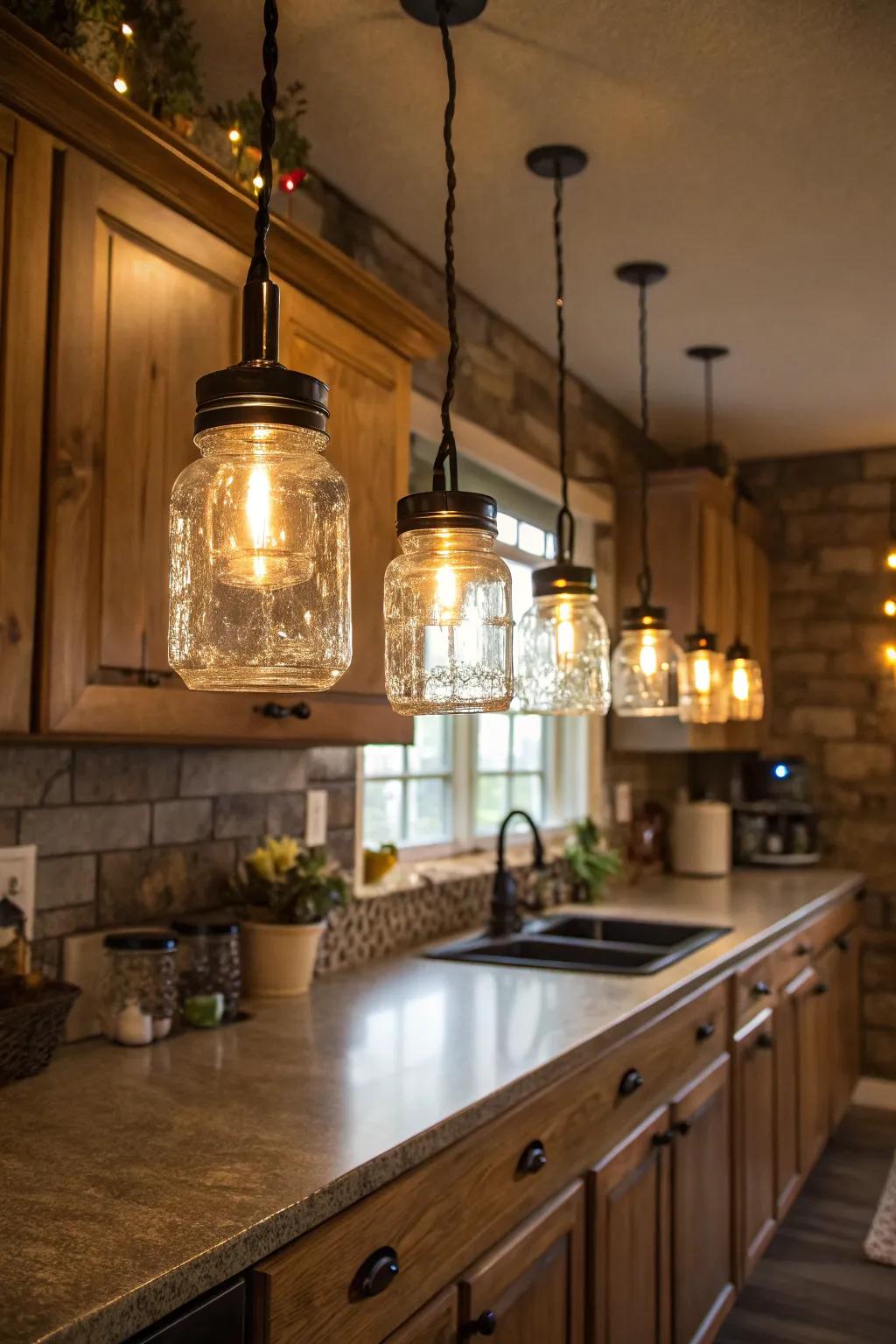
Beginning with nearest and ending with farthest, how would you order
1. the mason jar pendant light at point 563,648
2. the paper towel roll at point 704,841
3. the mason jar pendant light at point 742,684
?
the mason jar pendant light at point 563,648
the mason jar pendant light at point 742,684
the paper towel roll at point 704,841

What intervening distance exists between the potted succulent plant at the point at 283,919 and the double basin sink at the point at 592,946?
0.61 m

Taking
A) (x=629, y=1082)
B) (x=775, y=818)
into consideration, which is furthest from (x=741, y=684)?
(x=775, y=818)

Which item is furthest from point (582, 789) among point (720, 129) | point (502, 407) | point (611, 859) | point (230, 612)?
point (230, 612)

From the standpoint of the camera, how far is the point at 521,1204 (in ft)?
6.05

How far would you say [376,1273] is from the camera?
1.42 metres

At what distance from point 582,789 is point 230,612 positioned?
359 cm

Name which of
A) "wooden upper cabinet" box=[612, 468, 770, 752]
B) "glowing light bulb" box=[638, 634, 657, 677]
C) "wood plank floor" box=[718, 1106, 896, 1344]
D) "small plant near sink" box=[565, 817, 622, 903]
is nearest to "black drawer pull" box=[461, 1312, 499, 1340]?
"glowing light bulb" box=[638, 634, 657, 677]

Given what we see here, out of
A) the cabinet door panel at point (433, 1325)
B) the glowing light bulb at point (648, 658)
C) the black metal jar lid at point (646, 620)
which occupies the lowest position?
the cabinet door panel at point (433, 1325)

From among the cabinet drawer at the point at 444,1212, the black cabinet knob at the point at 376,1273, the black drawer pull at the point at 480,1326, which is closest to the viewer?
the cabinet drawer at the point at 444,1212

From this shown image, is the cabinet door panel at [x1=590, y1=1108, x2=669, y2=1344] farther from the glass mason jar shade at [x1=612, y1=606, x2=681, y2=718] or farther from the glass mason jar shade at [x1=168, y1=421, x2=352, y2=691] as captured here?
the glass mason jar shade at [x1=168, y1=421, x2=352, y2=691]

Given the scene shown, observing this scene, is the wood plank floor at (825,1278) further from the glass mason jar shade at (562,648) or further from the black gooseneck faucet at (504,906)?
the glass mason jar shade at (562,648)

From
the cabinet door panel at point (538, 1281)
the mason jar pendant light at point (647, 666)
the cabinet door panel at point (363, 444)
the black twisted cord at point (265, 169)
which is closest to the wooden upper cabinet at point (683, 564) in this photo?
the mason jar pendant light at point (647, 666)

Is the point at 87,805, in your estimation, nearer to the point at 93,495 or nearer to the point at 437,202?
the point at 93,495

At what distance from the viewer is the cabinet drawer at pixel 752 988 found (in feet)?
10.1
